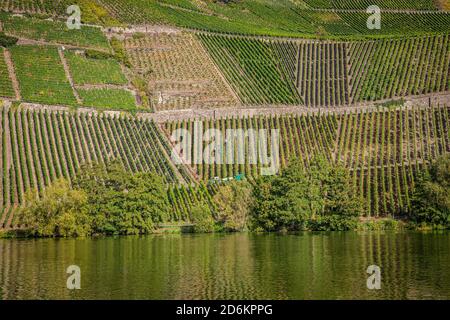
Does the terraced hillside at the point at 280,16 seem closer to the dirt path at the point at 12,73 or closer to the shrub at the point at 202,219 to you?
the dirt path at the point at 12,73

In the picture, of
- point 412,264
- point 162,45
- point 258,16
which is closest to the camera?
point 412,264

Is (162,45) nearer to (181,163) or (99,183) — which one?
(181,163)

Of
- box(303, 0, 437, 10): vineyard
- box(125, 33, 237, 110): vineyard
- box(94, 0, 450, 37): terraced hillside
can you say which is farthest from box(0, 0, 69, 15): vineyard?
box(303, 0, 437, 10): vineyard

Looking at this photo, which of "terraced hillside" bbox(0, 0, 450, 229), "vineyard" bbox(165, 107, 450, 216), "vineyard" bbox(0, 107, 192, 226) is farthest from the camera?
"terraced hillside" bbox(0, 0, 450, 229)

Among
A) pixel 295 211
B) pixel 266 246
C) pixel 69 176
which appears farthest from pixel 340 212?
pixel 69 176

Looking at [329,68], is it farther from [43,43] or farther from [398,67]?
[43,43]

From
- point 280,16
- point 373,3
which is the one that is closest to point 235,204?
point 280,16

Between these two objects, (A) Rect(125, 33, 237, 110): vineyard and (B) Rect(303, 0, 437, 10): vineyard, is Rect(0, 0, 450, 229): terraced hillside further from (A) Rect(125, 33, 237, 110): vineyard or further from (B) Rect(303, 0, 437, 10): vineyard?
(B) Rect(303, 0, 437, 10): vineyard
